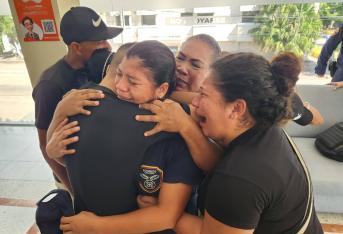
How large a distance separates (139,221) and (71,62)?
0.99 meters

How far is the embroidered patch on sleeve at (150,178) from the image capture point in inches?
32.6

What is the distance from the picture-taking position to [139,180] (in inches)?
33.5

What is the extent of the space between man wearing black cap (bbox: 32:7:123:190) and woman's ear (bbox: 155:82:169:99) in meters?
0.65

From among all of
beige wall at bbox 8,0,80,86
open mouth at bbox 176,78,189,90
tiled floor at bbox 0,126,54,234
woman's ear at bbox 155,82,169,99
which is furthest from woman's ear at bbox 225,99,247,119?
beige wall at bbox 8,0,80,86

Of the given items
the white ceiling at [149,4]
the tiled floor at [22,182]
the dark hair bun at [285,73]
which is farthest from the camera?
the white ceiling at [149,4]

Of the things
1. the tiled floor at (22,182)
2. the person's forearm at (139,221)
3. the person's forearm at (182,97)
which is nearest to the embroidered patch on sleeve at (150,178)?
the person's forearm at (139,221)

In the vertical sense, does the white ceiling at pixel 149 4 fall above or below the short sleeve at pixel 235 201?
above

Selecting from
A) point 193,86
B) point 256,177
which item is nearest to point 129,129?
point 256,177

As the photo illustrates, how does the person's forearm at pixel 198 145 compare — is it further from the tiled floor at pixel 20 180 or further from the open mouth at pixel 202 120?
the tiled floor at pixel 20 180

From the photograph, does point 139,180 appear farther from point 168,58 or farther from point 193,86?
point 193,86

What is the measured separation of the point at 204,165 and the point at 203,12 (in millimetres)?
2995

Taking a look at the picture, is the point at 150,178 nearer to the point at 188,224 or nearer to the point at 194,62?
the point at 188,224

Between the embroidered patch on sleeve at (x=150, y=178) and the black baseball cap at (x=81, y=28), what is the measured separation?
890mm

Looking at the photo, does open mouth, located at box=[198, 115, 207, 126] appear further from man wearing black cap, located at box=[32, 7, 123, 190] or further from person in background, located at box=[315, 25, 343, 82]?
person in background, located at box=[315, 25, 343, 82]
